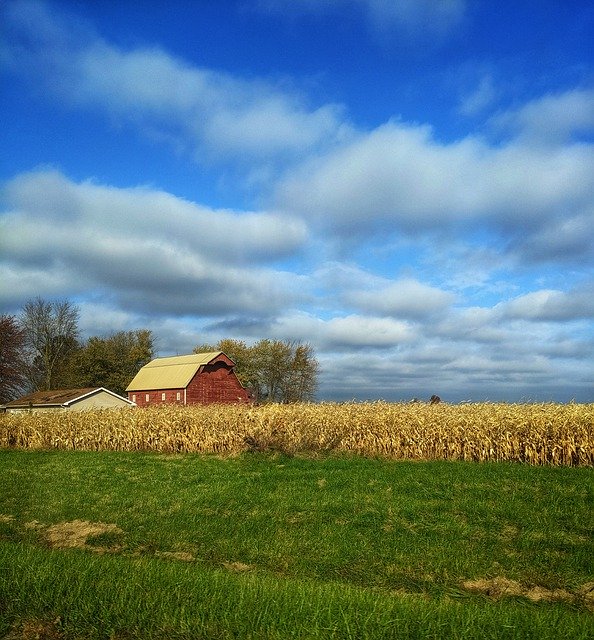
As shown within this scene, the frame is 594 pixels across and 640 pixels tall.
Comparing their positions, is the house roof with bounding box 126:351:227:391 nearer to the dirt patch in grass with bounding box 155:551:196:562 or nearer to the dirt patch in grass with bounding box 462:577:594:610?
the dirt patch in grass with bounding box 155:551:196:562

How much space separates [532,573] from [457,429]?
11.2 meters

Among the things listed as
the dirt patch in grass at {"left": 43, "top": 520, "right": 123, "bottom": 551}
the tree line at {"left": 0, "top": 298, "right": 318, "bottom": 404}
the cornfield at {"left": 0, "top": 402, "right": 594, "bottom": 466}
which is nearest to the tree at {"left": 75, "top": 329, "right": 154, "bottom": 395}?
the tree line at {"left": 0, "top": 298, "right": 318, "bottom": 404}

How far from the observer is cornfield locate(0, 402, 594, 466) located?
757 inches

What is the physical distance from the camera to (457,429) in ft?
67.1

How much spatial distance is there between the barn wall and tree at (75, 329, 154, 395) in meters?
18.7

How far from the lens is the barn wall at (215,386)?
62.7 m

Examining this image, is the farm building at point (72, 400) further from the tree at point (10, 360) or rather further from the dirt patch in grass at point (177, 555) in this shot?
the dirt patch in grass at point (177, 555)

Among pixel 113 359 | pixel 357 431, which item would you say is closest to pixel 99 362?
pixel 113 359

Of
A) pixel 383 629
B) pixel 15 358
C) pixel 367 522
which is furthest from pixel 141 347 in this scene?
pixel 383 629

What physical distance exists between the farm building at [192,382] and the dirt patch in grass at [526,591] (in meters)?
52.9

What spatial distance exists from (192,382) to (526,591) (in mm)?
55912

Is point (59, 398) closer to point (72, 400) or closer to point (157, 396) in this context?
point (72, 400)

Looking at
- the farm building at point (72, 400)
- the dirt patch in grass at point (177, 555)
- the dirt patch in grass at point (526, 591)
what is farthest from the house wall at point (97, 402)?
the dirt patch in grass at point (526, 591)

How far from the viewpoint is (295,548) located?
10.6 meters
